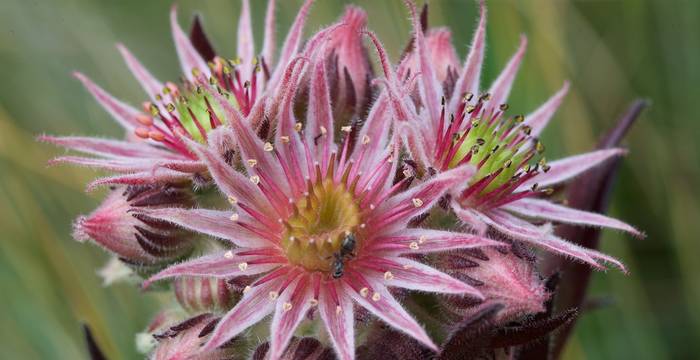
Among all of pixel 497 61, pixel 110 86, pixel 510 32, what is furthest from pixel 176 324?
pixel 110 86

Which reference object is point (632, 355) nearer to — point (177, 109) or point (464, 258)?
point (464, 258)

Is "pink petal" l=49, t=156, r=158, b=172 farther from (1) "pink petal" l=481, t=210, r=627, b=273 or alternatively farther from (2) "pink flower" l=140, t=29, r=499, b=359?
(1) "pink petal" l=481, t=210, r=627, b=273

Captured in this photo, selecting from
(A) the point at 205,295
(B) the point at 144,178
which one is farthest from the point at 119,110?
(A) the point at 205,295

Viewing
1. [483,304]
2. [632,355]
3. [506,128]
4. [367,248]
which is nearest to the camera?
[483,304]

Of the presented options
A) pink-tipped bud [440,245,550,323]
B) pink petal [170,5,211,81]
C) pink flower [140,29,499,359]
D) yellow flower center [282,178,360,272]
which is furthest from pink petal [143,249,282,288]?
pink petal [170,5,211,81]

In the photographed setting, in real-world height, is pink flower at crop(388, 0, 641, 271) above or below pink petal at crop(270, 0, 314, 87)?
below

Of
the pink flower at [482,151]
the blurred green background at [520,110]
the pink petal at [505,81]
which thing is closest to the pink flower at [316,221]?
the pink flower at [482,151]

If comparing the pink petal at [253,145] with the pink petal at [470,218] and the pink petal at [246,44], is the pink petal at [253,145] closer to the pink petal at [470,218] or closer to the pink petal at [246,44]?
the pink petal at [470,218]

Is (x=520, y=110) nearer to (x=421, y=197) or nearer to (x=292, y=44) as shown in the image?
(x=292, y=44)
